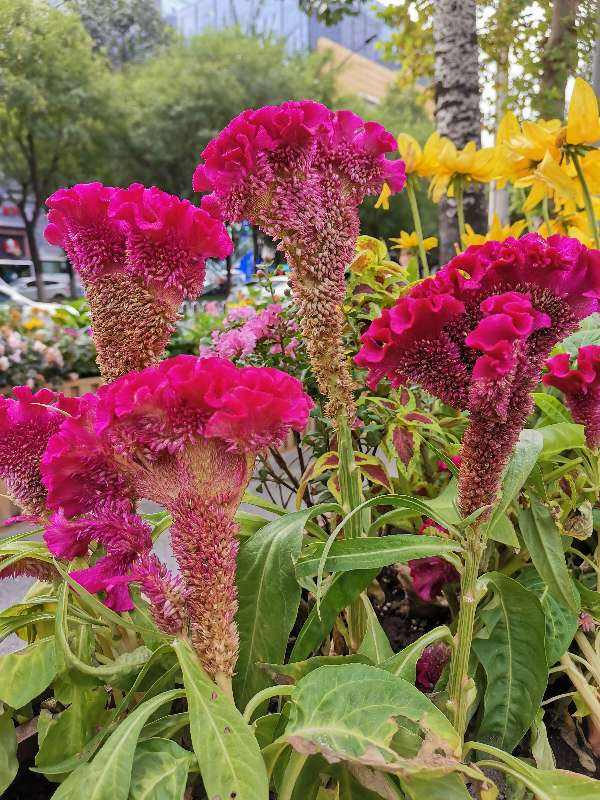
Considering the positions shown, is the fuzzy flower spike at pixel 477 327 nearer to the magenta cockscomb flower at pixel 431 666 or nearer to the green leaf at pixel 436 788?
the green leaf at pixel 436 788

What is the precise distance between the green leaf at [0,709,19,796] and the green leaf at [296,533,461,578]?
1.25 ft

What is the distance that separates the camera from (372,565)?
Answer: 25.9 inches

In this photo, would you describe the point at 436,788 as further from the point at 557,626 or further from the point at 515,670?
the point at 557,626

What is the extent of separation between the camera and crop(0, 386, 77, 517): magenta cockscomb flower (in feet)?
2.19

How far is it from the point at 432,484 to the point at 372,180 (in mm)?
699

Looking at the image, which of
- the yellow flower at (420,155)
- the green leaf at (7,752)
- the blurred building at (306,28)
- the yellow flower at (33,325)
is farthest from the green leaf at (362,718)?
the blurred building at (306,28)

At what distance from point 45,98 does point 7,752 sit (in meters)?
17.2

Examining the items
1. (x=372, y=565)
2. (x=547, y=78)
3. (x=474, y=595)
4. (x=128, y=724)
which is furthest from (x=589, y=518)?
Result: (x=547, y=78)

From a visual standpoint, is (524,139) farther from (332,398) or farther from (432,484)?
(332,398)

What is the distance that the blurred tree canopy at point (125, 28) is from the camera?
71.6 feet

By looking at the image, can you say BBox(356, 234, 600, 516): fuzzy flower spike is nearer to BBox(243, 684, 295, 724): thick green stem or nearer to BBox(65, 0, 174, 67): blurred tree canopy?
BBox(243, 684, 295, 724): thick green stem

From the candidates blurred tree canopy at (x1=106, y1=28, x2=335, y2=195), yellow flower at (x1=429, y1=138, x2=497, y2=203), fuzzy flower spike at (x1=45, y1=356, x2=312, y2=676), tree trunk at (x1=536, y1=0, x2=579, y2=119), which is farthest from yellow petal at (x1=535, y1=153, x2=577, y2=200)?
blurred tree canopy at (x1=106, y1=28, x2=335, y2=195)

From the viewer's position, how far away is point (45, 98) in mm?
15117

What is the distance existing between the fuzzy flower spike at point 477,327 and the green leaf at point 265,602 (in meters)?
0.22
